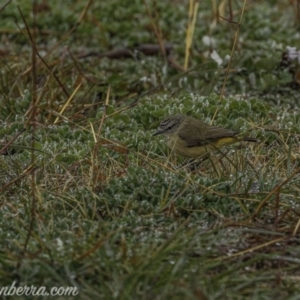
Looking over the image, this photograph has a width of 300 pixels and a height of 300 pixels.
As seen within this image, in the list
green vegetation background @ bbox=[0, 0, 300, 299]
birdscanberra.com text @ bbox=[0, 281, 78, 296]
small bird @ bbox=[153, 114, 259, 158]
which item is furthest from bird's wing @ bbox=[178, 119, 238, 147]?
birdscanberra.com text @ bbox=[0, 281, 78, 296]

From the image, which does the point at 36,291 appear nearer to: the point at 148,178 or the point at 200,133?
the point at 148,178

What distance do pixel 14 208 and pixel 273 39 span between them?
5.11 meters

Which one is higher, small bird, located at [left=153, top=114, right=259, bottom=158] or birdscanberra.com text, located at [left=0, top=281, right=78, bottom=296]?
birdscanberra.com text, located at [left=0, top=281, right=78, bottom=296]

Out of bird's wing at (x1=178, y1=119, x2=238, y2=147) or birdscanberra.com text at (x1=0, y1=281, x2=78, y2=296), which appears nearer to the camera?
birdscanberra.com text at (x1=0, y1=281, x2=78, y2=296)

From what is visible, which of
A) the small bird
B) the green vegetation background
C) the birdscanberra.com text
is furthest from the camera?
the small bird

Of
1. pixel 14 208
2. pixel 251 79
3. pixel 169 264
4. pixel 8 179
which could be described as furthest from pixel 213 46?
pixel 169 264

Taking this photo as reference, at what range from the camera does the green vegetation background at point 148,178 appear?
426 cm

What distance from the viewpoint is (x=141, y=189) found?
5113 millimetres

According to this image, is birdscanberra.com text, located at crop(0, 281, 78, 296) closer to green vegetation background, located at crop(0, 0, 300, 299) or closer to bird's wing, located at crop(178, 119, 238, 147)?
green vegetation background, located at crop(0, 0, 300, 299)

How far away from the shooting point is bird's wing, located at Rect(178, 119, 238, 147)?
6199mm

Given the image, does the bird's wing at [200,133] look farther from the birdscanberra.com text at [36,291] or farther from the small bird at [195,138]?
the birdscanberra.com text at [36,291]

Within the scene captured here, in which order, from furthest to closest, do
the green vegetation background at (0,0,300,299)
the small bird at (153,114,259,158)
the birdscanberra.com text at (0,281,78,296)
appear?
the small bird at (153,114,259,158) → the green vegetation background at (0,0,300,299) → the birdscanberra.com text at (0,281,78,296)

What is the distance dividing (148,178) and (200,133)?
3.46ft

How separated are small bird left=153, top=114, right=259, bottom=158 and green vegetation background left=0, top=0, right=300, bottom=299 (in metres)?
0.10
